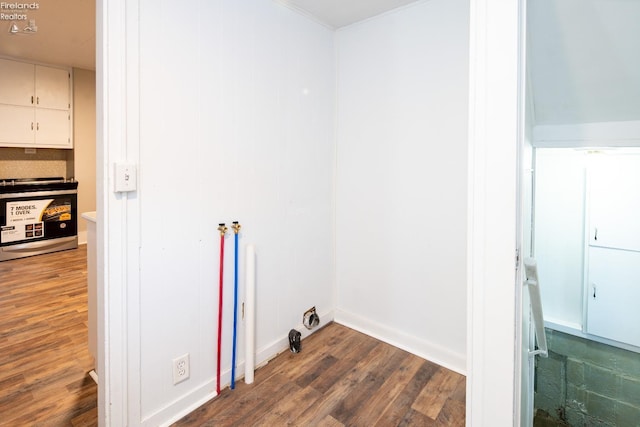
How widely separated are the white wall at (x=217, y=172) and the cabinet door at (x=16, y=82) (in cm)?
412

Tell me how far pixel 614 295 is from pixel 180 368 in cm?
315

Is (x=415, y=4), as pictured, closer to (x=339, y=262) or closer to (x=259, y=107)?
(x=259, y=107)

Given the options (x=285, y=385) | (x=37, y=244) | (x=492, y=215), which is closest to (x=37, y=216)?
(x=37, y=244)

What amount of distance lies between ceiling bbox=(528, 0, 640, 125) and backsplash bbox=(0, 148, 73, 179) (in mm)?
5757

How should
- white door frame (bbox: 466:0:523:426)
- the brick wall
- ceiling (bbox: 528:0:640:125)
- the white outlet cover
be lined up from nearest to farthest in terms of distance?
white door frame (bbox: 466:0:523:426)
ceiling (bbox: 528:0:640:125)
the white outlet cover
the brick wall

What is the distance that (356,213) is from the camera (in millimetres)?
2629

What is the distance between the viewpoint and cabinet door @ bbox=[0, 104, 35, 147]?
165 inches

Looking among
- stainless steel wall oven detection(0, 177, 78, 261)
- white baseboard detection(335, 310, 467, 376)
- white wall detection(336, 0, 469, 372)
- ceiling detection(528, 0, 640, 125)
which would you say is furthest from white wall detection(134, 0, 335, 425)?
stainless steel wall oven detection(0, 177, 78, 261)

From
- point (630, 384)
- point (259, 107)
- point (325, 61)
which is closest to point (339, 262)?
point (259, 107)

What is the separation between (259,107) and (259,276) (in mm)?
1056

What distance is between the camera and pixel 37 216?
4430 millimetres

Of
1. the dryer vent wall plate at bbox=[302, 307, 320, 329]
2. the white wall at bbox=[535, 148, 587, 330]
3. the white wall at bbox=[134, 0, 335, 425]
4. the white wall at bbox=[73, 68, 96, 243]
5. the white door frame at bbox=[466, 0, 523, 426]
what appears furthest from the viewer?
the white wall at bbox=[73, 68, 96, 243]

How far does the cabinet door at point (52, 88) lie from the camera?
4.44 meters

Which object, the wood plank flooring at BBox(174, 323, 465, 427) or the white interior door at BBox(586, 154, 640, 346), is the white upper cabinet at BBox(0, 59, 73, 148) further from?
the white interior door at BBox(586, 154, 640, 346)
